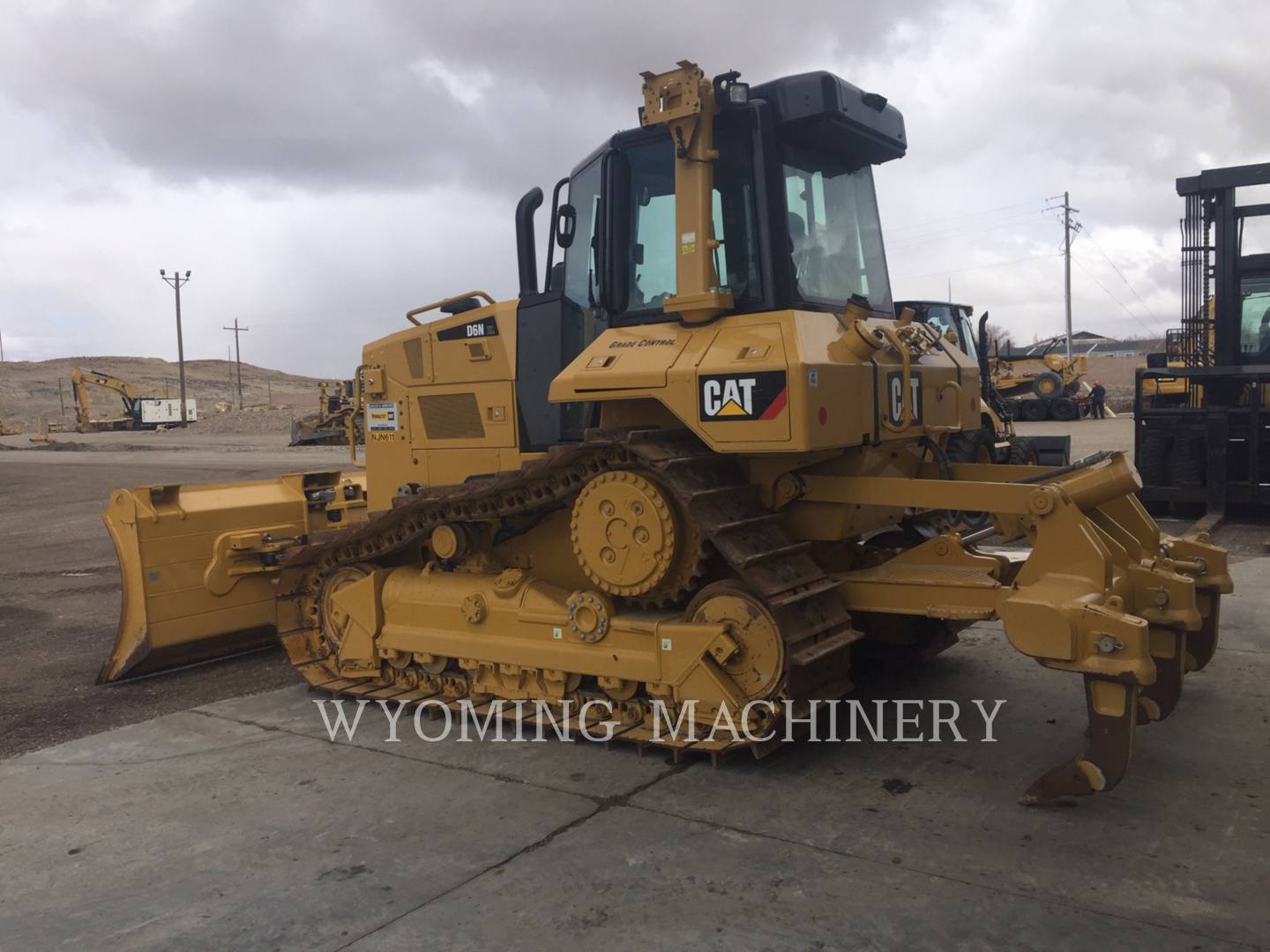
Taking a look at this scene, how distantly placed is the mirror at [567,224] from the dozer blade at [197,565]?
2704mm

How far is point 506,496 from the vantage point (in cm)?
550

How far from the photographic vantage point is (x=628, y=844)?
3986mm

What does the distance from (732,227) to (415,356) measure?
7.57 ft

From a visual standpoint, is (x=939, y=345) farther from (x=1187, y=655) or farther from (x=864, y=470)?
(x=1187, y=655)

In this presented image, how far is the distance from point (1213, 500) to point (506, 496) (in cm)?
943

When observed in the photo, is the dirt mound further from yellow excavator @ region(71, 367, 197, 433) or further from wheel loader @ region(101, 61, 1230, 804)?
wheel loader @ region(101, 61, 1230, 804)

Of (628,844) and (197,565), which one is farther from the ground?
(197,565)

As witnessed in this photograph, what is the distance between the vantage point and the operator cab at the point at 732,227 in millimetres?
5086

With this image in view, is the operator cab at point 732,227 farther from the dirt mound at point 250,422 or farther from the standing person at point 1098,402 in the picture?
the dirt mound at point 250,422

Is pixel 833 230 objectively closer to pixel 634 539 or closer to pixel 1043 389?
pixel 634 539

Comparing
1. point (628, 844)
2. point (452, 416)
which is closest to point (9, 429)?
point (452, 416)

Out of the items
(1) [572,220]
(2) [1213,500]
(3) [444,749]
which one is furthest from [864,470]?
(2) [1213,500]

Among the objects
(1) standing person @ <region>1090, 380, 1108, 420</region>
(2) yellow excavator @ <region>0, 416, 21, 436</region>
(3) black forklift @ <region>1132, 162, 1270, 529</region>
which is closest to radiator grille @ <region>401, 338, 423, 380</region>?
(3) black forklift @ <region>1132, 162, 1270, 529</region>

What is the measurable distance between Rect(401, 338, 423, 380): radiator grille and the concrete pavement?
2186mm
